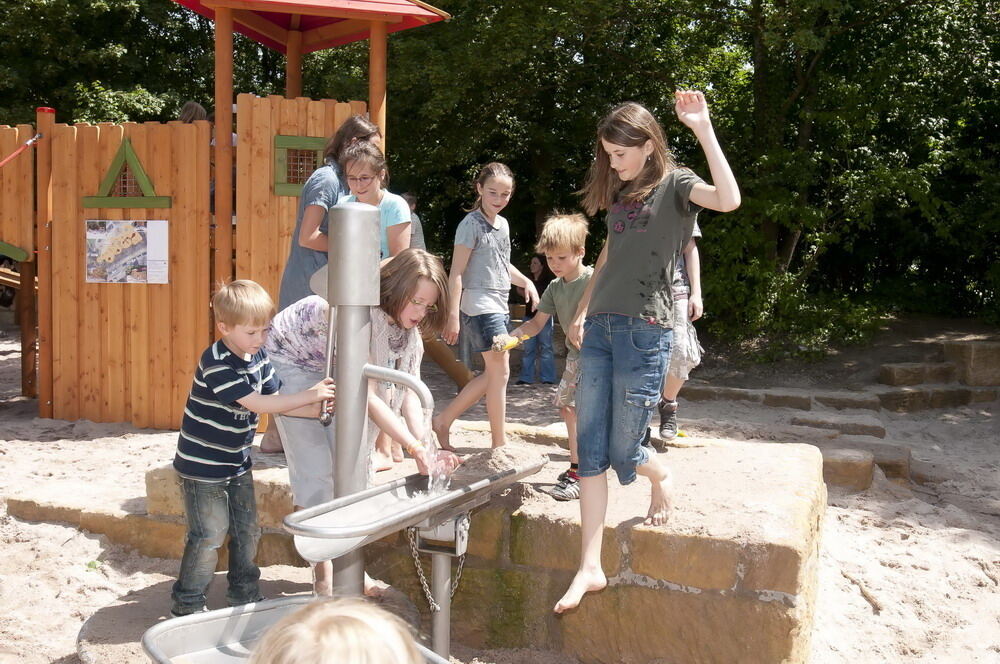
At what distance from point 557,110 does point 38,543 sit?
9.25 meters

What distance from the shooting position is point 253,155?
6086 millimetres

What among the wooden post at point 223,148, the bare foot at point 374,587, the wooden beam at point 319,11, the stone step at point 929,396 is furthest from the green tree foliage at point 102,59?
the bare foot at point 374,587

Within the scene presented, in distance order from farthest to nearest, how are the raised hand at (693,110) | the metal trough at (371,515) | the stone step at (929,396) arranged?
the stone step at (929,396) → the raised hand at (693,110) → the metal trough at (371,515)

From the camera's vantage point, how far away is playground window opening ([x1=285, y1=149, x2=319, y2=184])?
613 centimetres

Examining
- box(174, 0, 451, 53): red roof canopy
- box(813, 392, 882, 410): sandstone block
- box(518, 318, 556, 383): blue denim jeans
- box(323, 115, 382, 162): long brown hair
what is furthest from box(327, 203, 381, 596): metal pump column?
box(518, 318, 556, 383): blue denim jeans

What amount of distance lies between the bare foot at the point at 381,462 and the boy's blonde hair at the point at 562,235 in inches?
44.0

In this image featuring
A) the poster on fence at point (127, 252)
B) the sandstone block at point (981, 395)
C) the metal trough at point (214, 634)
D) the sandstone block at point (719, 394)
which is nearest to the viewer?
the metal trough at point (214, 634)

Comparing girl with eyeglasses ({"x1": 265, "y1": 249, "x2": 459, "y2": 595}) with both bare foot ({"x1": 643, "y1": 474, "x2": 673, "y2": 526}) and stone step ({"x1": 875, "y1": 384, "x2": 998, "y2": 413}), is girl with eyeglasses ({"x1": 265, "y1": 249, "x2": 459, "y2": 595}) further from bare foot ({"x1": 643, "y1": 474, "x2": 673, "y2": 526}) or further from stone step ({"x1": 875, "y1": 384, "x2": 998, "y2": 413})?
stone step ({"x1": 875, "y1": 384, "x2": 998, "y2": 413})

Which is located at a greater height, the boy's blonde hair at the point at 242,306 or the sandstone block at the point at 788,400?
the boy's blonde hair at the point at 242,306

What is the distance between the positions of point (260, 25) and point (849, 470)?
5074 millimetres

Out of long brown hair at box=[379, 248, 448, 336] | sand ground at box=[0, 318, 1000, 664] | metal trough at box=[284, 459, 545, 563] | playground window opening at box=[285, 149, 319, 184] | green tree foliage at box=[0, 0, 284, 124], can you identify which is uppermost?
green tree foliage at box=[0, 0, 284, 124]

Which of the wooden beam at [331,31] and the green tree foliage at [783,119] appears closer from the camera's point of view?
the wooden beam at [331,31]

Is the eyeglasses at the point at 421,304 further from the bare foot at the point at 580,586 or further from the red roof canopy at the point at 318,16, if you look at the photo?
the red roof canopy at the point at 318,16

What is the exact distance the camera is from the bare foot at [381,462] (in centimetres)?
406
